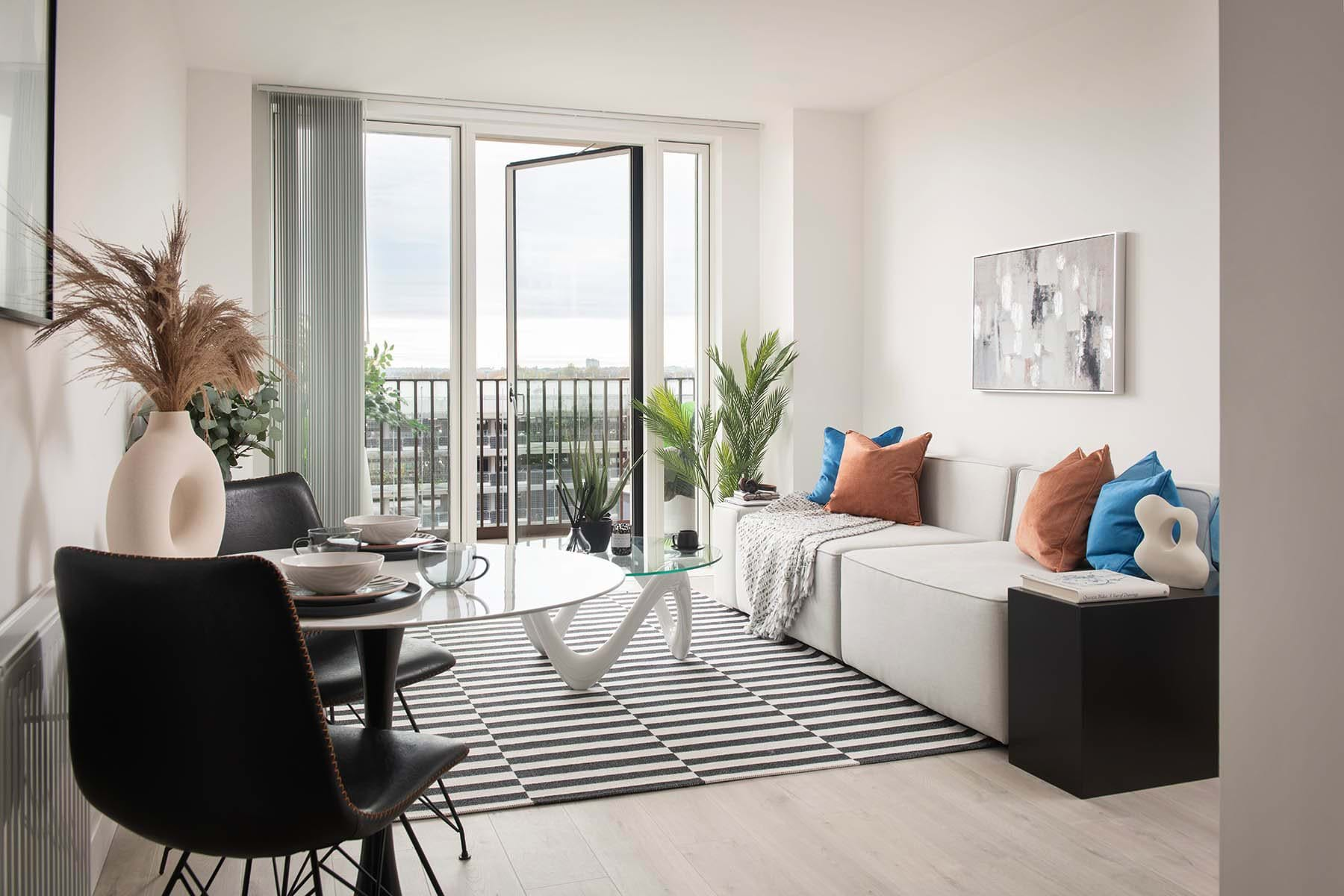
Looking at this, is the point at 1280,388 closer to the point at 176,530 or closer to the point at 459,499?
the point at 176,530

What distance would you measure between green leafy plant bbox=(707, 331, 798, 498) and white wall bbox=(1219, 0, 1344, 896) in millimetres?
4380

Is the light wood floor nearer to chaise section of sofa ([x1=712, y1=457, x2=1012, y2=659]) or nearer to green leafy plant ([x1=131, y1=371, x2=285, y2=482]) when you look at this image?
chaise section of sofa ([x1=712, y1=457, x2=1012, y2=659])

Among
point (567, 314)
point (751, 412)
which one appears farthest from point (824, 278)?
point (567, 314)

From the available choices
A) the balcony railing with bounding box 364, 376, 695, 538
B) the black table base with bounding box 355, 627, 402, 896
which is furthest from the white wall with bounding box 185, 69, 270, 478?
the black table base with bounding box 355, 627, 402, 896

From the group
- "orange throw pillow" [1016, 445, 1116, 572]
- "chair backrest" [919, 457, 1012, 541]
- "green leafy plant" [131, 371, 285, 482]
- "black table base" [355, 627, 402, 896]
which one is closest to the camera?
"black table base" [355, 627, 402, 896]

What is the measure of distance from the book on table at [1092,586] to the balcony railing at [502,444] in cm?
311

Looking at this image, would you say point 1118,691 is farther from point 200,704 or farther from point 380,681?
point 200,704

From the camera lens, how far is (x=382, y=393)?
5.63 m

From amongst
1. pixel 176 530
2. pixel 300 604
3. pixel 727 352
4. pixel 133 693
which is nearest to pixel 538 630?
pixel 176 530

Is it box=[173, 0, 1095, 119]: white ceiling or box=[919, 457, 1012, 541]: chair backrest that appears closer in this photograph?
box=[173, 0, 1095, 119]: white ceiling

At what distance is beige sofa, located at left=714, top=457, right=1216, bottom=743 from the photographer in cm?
321

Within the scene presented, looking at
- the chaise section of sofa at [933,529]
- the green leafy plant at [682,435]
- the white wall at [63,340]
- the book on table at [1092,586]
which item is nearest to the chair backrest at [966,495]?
the chaise section of sofa at [933,529]

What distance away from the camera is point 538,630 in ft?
12.4

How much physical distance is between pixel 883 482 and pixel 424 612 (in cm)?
308
